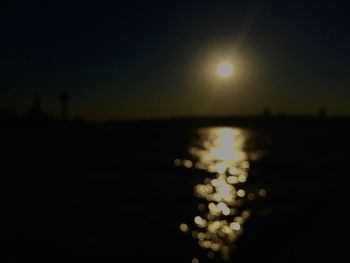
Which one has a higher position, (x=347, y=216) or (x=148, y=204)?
(x=347, y=216)

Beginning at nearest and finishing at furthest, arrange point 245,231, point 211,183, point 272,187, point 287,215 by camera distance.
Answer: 1. point 245,231
2. point 287,215
3. point 272,187
4. point 211,183

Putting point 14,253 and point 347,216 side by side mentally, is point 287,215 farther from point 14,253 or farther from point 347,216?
point 14,253

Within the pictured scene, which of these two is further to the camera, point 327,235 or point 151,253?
point 151,253

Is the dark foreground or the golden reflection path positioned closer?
the dark foreground

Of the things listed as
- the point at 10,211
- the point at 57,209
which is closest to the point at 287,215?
the point at 57,209

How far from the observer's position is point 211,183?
1427 inches

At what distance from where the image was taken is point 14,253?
16.1 meters

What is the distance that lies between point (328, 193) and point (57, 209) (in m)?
15.4

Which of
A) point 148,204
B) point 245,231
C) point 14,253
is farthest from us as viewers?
point 148,204

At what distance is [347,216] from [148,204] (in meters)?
11.4

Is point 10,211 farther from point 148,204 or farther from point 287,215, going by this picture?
point 287,215

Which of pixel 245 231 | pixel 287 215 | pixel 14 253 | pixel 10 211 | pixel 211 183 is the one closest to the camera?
pixel 14 253

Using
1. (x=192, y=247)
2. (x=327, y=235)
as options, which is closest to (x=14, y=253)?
(x=192, y=247)

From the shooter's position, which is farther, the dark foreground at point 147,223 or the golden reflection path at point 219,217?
the golden reflection path at point 219,217
